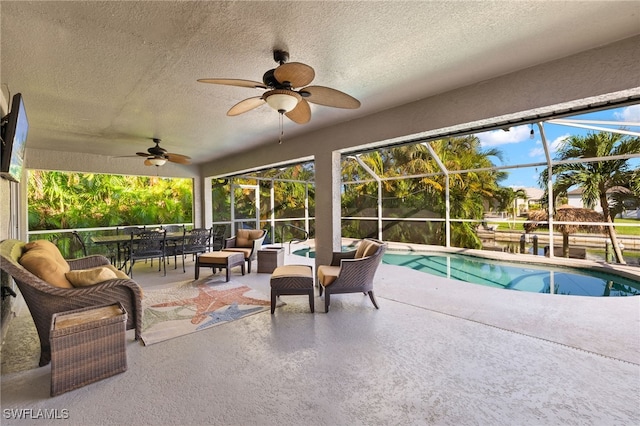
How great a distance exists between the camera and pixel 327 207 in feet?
15.4

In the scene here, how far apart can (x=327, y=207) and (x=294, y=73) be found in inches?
110

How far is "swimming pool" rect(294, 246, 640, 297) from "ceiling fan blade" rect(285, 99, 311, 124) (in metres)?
4.66

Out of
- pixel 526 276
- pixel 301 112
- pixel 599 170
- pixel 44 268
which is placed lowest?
pixel 526 276

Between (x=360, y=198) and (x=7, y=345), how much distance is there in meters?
8.88

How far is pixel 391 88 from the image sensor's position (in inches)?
128

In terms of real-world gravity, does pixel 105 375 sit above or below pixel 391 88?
below

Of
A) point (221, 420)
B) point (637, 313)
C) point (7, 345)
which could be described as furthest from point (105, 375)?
point (637, 313)

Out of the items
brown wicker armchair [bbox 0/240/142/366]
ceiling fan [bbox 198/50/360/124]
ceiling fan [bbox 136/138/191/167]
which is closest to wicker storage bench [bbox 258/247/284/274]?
ceiling fan [bbox 136/138/191/167]

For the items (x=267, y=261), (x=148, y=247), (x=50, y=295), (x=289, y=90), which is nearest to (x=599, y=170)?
(x=267, y=261)

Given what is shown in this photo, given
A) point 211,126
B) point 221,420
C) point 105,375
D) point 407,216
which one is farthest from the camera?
point 407,216

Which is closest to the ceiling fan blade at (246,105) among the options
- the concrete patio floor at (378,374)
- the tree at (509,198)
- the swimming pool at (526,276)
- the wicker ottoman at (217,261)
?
the concrete patio floor at (378,374)

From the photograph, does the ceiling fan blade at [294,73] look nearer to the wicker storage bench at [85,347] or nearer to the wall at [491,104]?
the wall at [491,104]

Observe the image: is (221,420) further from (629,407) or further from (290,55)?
(290,55)

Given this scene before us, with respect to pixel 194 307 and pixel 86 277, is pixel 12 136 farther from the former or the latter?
pixel 194 307
